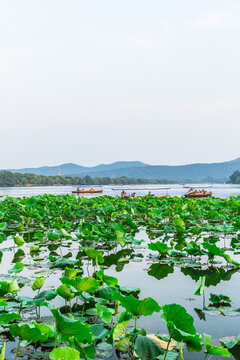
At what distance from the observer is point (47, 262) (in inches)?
211

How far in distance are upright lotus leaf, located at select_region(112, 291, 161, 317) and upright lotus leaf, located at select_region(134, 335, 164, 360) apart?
18 cm

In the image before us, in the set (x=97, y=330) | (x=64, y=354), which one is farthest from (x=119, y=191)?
(x=64, y=354)

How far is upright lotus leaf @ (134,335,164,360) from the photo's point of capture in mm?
2082

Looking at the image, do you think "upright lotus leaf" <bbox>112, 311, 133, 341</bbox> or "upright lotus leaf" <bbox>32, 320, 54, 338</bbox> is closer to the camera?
"upright lotus leaf" <bbox>32, 320, 54, 338</bbox>

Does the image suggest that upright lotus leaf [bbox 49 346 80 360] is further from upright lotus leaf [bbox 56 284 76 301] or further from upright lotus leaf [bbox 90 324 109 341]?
upright lotus leaf [bbox 56 284 76 301]

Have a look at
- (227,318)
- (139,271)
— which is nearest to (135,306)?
(227,318)

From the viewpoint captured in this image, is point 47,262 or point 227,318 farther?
point 47,262

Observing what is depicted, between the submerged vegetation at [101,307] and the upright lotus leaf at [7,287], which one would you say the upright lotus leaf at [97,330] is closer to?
the submerged vegetation at [101,307]

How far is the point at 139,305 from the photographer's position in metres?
2.05

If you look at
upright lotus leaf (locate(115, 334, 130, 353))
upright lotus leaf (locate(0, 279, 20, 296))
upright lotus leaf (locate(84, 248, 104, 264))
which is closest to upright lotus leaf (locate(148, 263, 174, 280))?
upright lotus leaf (locate(84, 248, 104, 264))

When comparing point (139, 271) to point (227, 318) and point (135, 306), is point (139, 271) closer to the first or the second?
point (227, 318)

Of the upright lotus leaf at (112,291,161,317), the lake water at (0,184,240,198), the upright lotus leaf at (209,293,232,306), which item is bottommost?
the lake water at (0,184,240,198)

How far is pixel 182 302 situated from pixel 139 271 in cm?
142

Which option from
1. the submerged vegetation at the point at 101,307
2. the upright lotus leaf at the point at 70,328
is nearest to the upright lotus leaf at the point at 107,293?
the submerged vegetation at the point at 101,307
